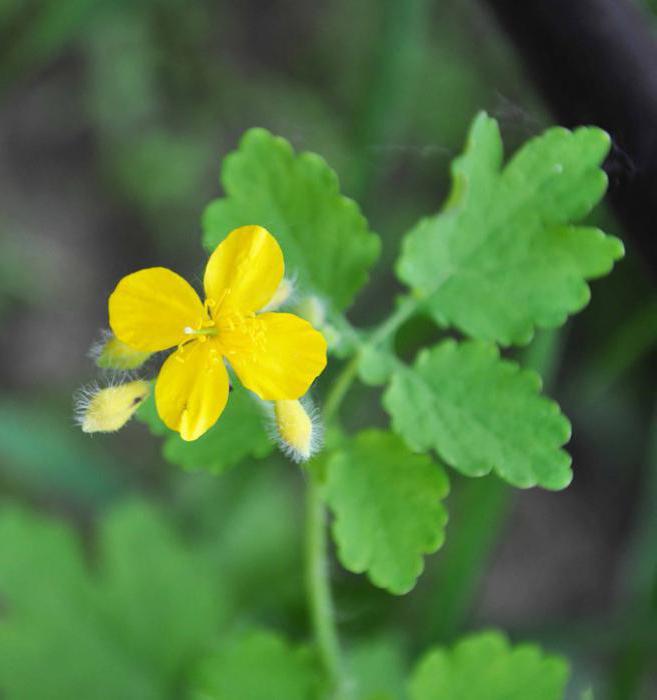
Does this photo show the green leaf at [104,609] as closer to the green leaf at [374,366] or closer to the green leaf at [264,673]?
the green leaf at [264,673]

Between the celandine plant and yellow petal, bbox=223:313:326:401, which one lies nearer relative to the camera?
yellow petal, bbox=223:313:326:401

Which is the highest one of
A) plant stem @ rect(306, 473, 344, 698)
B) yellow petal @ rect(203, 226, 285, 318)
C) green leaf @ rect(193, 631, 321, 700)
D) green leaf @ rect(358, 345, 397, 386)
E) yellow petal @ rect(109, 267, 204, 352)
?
green leaf @ rect(358, 345, 397, 386)

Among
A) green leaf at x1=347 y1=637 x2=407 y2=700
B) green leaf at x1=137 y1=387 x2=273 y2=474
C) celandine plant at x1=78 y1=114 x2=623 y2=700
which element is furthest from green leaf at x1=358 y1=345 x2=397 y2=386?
green leaf at x1=347 y1=637 x2=407 y2=700

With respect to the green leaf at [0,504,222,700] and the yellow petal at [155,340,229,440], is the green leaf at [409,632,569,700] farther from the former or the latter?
the green leaf at [0,504,222,700]

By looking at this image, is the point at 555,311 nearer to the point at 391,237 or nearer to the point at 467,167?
the point at 467,167

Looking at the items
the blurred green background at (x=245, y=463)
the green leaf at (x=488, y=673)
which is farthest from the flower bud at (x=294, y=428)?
the blurred green background at (x=245, y=463)

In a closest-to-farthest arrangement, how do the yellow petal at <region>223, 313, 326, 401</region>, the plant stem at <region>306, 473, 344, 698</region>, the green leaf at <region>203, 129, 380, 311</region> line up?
the yellow petal at <region>223, 313, 326, 401</region>
the green leaf at <region>203, 129, 380, 311</region>
the plant stem at <region>306, 473, 344, 698</region>

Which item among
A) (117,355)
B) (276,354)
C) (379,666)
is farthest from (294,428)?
(379,666)
